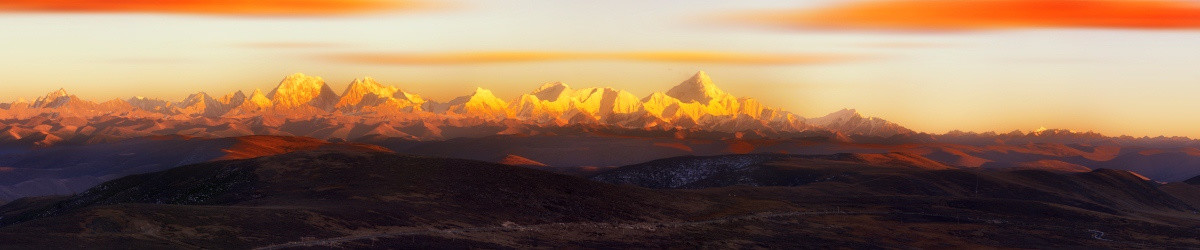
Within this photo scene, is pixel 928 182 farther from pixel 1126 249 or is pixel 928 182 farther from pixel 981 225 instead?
pixel 1126 249

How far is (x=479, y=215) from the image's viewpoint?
343 feet

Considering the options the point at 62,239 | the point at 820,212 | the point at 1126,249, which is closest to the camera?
the point at 62,239

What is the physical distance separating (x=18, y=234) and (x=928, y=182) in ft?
481

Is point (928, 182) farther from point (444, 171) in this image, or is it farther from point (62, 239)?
point (62, 239)

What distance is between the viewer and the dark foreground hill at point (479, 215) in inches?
3206

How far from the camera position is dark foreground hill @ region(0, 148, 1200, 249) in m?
81.4

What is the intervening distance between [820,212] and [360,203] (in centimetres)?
5482

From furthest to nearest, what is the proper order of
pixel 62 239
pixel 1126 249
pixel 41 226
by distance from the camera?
pixel 1126 249 < pixel 41 226 < pixel 62 239

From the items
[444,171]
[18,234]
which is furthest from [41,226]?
[444,171]

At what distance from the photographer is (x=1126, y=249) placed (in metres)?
112

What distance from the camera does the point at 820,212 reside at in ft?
445

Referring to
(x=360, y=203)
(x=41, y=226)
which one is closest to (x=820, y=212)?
(x=360, y=203)

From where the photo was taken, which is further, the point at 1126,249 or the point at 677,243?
the point at 1126,249

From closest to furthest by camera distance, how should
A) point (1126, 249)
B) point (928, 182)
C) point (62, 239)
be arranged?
point (62, 239) → point (1126, 249) → point (928, 182)
